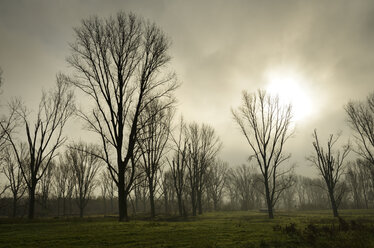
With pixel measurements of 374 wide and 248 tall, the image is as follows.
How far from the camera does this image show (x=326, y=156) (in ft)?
97.6

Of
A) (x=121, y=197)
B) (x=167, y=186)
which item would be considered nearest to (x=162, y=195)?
(x=167, y=186)

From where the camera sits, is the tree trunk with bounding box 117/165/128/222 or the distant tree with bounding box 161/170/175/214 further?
the distant tree with bounding box 161/170/175/214

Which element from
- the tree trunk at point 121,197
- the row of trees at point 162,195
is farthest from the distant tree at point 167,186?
the tree trunk at point 121,197

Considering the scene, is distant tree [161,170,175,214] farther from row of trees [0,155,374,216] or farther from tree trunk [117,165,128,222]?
tree trunk [117,165,128,222]

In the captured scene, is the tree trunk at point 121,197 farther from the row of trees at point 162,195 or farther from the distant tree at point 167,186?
the distant tree at point 167,186

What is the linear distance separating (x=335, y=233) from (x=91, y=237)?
1167cm

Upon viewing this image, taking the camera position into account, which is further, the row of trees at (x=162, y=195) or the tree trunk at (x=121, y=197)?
the row of trees at (x=162, y=195)

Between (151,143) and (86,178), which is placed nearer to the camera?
(151,143)

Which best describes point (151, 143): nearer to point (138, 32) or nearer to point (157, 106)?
point (157, 106)

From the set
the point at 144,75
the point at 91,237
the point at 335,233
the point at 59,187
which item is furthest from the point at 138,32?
the point at 59,187

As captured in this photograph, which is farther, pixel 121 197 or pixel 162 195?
pixel 162 195

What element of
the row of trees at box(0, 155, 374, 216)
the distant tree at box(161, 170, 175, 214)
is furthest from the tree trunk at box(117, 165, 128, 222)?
the distant tree at box(161, 170, 175, 214)

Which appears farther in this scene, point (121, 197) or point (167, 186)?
point (167, 186)

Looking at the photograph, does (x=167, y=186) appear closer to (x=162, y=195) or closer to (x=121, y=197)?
(x=162, y=195)
